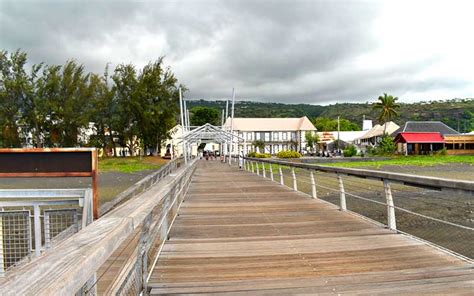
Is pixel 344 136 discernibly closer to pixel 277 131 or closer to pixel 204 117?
pixel 277 131

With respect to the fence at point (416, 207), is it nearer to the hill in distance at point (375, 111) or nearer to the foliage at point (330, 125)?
the foliage at point (330, 125)

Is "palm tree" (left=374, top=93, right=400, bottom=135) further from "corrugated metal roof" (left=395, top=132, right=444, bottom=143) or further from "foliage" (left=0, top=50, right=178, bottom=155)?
"foliage" (left=0, top=50, right=178, bottom=155)

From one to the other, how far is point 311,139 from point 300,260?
77671mm

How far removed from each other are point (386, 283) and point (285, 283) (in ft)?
2.78

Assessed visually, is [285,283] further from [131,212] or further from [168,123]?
[168,123]

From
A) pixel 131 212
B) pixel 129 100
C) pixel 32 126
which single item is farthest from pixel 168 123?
pixel 131 212

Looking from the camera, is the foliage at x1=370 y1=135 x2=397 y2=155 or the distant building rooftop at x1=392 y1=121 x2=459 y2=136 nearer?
the foliage at x1=370 y1=135 x2=397 y2=155

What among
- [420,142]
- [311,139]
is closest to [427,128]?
[420,142]

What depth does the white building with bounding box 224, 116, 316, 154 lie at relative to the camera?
277ft

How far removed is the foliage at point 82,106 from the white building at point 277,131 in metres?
28.9

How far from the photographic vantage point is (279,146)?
283 feet

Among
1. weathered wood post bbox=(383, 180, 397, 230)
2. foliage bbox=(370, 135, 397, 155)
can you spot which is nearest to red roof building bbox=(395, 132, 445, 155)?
foliage bbox=(370, 135, 397, 155)

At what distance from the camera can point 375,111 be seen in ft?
508

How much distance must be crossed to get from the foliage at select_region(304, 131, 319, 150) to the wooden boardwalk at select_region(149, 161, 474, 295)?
245 feet
